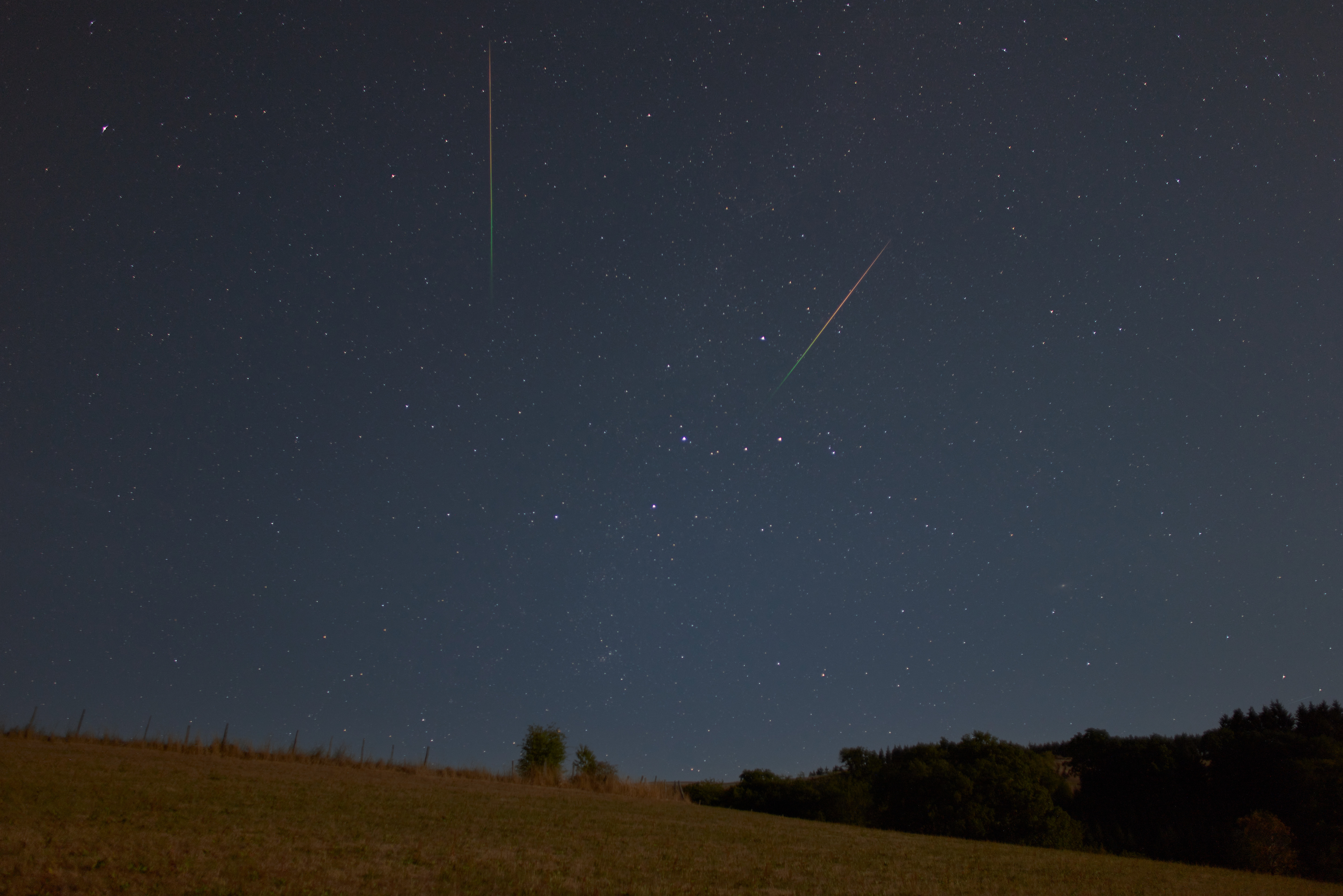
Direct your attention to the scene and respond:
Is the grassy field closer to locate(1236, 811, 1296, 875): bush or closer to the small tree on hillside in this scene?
locate(1236, 811, 1296, 875): bush

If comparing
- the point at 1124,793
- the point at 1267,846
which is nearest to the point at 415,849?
the point at 1267,846

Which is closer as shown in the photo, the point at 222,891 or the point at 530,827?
the point at 222,891

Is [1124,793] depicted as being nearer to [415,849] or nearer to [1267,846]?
[1267,846]

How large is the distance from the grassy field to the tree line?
716 centimetres

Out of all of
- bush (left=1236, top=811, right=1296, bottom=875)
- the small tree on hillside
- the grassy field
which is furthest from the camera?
the small tree on hillside

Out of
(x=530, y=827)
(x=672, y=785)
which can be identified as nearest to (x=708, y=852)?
(x=530, y=827)

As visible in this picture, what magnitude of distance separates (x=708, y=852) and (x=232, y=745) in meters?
25.5

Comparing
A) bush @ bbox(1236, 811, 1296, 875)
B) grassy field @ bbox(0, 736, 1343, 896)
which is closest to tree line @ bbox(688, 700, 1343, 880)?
bush @ bbox(1236, 811, 1296, 875)

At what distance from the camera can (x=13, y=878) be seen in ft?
21.2

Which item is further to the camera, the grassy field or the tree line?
the tree line

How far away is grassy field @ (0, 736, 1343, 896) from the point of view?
7605 mm

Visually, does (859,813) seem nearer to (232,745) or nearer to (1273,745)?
(1273,745)

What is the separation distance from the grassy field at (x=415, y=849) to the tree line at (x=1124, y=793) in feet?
23.5

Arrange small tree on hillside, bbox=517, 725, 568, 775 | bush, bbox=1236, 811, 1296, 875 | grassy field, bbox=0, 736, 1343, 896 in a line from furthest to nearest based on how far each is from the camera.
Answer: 1. small tree on hillside, bbox=517, 725, 568, 775
2. bush, bbox=1236, 811, 1296, 875
3. grassy field, bbox=0, 736, 1343, 896
